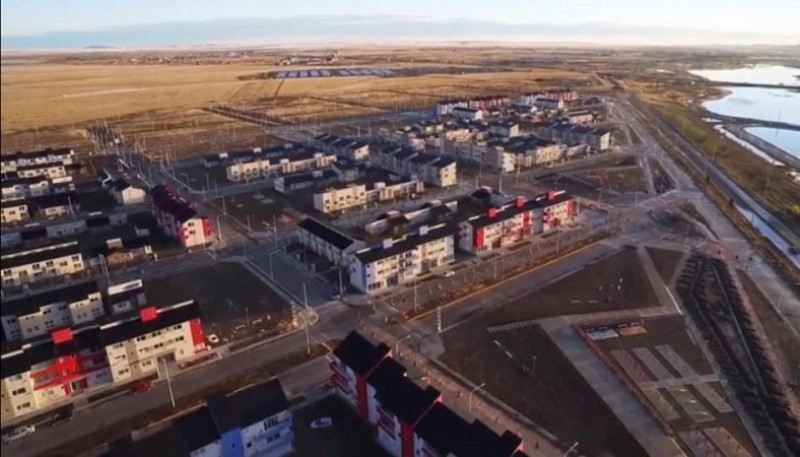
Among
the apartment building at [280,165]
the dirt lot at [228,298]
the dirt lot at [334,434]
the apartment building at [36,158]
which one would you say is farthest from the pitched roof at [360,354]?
the apartment building at [36,158]

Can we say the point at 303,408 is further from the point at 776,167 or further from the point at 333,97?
the point at 333,97

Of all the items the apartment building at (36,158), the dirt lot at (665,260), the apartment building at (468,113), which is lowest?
the dirt lot at (665,260)

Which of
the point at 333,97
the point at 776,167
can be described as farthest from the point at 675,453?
the point at 333,97

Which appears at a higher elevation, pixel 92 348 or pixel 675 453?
pixel 92 348

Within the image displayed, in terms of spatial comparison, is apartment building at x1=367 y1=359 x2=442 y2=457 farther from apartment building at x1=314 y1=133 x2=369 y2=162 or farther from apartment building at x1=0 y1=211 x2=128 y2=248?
apartment building at x1=314 y1=133 x2=369 y2=162

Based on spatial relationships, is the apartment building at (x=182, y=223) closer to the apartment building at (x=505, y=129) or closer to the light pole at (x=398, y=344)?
the light pole at (x=398, y=344)

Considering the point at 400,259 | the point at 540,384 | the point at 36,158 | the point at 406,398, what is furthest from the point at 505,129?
the point at 406,398
